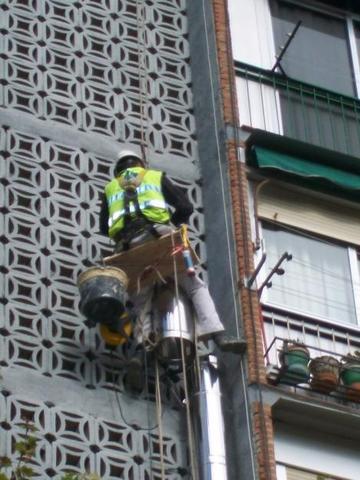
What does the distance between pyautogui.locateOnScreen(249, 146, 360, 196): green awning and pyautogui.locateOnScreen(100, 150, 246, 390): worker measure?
1.40 meters

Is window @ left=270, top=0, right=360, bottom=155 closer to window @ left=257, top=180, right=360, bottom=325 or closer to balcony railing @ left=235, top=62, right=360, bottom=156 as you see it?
balcony railing @ left=235, top=62, right=360, bottom=156

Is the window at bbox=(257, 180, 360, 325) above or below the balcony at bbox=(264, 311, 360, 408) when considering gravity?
above

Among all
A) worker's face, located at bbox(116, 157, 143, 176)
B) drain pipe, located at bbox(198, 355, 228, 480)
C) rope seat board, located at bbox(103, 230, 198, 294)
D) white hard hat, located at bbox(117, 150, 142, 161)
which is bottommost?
drain pipe, located at bbox(198, 355, 228, 480)

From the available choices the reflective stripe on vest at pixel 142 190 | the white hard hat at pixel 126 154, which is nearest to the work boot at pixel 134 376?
the reflective stripe on vest at pixel 142 190

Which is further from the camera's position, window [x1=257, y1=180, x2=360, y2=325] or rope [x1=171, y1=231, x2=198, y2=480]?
window [x1=257, y1=180, x2=360, y2=325]

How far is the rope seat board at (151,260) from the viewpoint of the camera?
18.5 meters

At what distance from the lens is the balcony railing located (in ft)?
70.0

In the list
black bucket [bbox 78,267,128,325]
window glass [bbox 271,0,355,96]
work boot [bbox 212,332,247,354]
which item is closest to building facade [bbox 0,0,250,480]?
work boot [bbox 212,332,247,354]

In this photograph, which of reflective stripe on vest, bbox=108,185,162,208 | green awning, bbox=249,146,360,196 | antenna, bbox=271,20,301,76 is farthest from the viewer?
antenna, bbox=271,20,301,76

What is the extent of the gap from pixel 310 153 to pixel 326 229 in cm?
86

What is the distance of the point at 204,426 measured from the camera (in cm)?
1780

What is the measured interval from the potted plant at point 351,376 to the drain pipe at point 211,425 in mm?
1372

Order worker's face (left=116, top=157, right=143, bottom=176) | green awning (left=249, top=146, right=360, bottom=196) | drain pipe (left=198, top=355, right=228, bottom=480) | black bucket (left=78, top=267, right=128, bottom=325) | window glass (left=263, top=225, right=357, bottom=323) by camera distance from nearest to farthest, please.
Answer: drain pipe (left=198, top=355, right=228, bottom=480), black bucket (left=78, top=267, right=128, bottom=325), worker's face (left=116, top=157, right=143, bottom=176), window glass (left=263, top=225, right=357, bottom=323), green awning (left=249, top=146, right=360, bottom=196)

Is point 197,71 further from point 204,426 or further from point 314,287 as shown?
point 204,426
